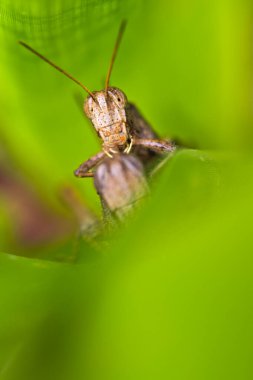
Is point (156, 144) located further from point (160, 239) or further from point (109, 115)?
point (160, 239)

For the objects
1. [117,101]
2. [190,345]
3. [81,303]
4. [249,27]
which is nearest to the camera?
[190,345]

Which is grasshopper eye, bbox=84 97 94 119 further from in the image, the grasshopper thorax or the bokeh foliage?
the bokeh foliage

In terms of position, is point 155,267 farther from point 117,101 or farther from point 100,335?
point 117,101

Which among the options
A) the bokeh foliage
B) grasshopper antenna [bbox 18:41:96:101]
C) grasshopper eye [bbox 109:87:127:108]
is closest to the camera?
the bokeh foliage

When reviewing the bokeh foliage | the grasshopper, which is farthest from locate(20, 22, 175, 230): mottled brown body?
the bokeh foliage

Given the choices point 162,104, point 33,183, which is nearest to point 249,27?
point 162,104

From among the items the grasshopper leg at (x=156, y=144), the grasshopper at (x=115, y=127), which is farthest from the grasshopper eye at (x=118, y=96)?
the grasshopper leg at (x=156, y=144)
